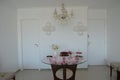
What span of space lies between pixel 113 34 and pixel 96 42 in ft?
2.64

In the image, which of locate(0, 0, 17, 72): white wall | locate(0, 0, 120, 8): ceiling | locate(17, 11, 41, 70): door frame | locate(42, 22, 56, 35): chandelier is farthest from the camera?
Result: locate(17, 11, 41, 70): door frame

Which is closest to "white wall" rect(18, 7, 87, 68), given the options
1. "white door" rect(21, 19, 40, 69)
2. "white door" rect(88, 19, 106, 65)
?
"white door" rect(21, 19, 40, 69)

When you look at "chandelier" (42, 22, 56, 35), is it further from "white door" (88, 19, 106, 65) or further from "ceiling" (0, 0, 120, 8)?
"white door" (88, 19, 106, 65)

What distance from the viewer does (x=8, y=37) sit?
274 inches

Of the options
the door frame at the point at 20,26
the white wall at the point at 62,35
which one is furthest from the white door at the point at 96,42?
the door frame at the point at 20,26

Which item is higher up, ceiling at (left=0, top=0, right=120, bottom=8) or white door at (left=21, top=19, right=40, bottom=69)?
ceiling at (left=0, top=0, right=120, bottom=8)

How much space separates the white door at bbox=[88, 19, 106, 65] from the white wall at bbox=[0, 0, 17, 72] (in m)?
3.22

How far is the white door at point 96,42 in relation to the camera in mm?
7758

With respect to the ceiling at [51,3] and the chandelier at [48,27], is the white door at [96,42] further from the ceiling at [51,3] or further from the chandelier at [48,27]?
the chandelier at [48,27]

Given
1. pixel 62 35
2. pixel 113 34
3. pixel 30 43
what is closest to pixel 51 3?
pixel 62 35

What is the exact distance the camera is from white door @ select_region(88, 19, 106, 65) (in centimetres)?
776

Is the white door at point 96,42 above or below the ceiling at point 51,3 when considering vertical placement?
below

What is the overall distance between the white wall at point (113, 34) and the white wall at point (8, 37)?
4014 millimetres

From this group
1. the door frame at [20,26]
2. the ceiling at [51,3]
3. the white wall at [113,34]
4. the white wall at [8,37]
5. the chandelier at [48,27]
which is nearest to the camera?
the ceiling at [51,3]
